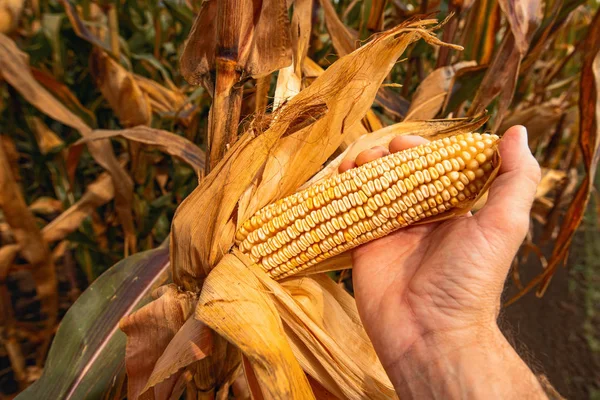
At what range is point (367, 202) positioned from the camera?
3.19 feet

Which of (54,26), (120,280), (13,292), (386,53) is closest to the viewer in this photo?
(386,53)

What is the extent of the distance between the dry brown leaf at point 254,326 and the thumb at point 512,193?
1.77 feet

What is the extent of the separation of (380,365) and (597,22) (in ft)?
5.36

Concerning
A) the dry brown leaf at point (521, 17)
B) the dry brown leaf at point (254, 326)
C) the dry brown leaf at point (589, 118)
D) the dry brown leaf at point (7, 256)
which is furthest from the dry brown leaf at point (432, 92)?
the dry brown leaf at point (7, 256)

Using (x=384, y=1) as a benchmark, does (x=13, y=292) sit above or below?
below

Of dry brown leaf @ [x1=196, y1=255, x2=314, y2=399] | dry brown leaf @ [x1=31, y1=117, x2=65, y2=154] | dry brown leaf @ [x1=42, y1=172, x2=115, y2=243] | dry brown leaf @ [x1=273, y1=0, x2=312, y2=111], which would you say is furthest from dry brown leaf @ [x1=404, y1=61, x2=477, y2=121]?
dry brown leaf @ [x1=31, y1=117, x2=65, y2=154]

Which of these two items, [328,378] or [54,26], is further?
[54,26]

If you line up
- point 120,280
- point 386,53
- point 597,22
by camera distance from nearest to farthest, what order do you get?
point 386,53, point 120,280, point 597,22

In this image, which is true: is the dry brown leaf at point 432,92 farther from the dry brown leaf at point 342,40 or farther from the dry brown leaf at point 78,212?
the dry brown leaf at point 78,212

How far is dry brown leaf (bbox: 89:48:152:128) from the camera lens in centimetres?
177

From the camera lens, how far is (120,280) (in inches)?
50.9

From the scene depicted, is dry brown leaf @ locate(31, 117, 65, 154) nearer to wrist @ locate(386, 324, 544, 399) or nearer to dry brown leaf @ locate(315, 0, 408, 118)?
dry brown leaf @ locate(315, 0, 408, 118)

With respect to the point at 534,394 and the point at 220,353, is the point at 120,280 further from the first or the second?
the point at 534,394

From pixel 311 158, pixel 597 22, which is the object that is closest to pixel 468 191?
pixel 311 158
